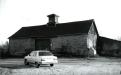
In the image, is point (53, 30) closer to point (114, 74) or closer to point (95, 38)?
point (95, 38)

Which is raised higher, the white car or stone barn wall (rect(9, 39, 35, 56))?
stone barn wall (rect(9, 39, 35, 56))

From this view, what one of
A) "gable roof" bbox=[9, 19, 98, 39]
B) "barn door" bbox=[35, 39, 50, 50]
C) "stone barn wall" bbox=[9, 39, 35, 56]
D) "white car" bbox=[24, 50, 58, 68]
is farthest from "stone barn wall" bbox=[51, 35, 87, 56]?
"white car" bbox=[24, 50, 58, 68]

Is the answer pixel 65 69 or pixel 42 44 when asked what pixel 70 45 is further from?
pixel 65 69

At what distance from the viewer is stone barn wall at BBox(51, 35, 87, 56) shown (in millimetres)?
37447

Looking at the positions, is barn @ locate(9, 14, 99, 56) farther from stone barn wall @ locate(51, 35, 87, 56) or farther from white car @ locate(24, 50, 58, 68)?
white car @ locate(24, 50, 58, 68)

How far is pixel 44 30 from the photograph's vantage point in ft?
147

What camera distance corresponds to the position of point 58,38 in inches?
1603

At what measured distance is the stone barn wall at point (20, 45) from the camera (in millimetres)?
44938

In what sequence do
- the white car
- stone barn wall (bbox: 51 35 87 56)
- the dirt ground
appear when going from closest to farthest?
the dirt ground, the white car, stone barn wall (bbox: 51 35 87 56)

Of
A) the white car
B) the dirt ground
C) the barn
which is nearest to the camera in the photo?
the dirt ground

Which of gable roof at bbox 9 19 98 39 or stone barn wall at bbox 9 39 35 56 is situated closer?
gable roof at bbox 9 19 98 39

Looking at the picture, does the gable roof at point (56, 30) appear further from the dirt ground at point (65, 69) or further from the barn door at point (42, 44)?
the dirt ground at point (65, 69)

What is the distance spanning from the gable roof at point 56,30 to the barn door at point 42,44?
109 cm

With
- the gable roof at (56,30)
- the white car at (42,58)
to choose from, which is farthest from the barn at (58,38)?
the white car at (42,58)
